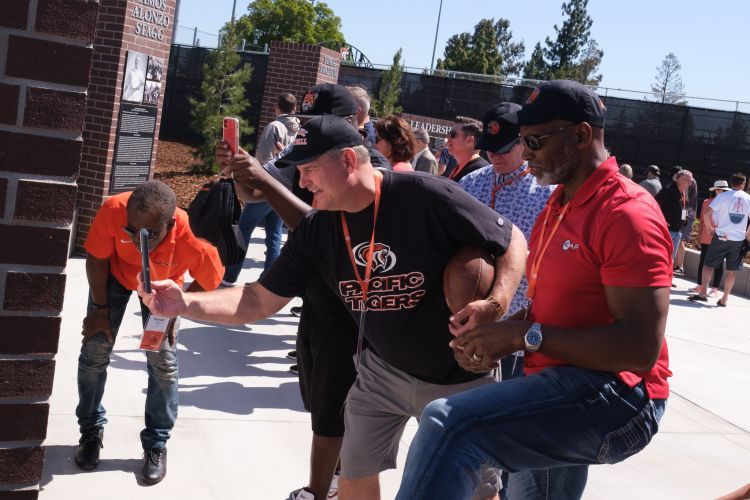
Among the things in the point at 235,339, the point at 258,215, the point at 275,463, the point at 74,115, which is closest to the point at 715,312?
the point at 258,215

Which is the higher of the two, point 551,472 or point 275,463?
point 551,472

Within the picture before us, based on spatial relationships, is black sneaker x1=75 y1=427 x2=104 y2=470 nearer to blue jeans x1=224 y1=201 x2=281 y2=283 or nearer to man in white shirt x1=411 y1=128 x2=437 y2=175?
blue jeans x1=224 y1=201 x2=281 y2=283

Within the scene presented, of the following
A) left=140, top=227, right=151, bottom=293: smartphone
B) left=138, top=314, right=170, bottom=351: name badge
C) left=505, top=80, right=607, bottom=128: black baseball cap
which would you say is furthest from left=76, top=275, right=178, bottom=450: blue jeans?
left=505, top=80, right=607, bottom=128: black baseball cap

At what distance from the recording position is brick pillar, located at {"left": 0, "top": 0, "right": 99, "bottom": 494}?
198cm

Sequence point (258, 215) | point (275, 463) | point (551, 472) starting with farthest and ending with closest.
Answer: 1. point (258, 215)
2. point (275, 463)
3. point (551, 472)

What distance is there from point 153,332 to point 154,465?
1.30 meters

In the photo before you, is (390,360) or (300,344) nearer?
(390,360)

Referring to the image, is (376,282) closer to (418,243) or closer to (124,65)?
(418,243)

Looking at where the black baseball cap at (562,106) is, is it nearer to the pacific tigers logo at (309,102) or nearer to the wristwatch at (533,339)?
the wristwatch at (533,339)

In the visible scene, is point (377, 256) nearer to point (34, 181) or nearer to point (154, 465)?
point (34, 181)

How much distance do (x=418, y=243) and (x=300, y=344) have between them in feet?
4.82

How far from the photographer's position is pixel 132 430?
194 inches

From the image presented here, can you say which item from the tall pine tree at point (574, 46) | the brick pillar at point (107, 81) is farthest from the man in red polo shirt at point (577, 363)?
the tall pine tree at point (574, 46)

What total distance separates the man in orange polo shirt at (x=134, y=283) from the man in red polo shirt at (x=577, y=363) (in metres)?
2.05
